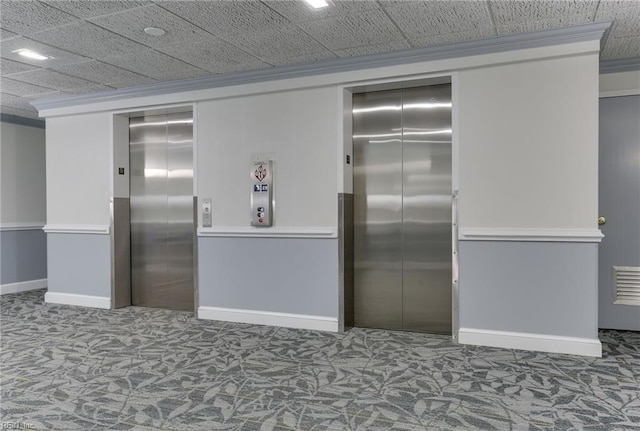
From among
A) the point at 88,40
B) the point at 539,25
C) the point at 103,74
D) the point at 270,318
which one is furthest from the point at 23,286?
the point at 539,25

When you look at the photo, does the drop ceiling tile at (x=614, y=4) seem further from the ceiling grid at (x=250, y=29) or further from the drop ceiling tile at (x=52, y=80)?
the drop ceiling tile at (x=52, y=80)

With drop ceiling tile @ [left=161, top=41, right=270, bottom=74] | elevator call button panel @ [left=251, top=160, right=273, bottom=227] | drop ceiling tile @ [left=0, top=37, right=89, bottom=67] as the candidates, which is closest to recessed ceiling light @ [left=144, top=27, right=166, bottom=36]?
drop ceiling tile @ [left=161, top=41, right=270, bottom=74]

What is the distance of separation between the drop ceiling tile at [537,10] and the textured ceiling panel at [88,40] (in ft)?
11.9

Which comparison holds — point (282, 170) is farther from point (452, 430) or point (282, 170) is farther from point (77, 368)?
point (452, 430)

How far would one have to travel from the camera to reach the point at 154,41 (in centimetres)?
490

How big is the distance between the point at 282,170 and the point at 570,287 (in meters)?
3.47

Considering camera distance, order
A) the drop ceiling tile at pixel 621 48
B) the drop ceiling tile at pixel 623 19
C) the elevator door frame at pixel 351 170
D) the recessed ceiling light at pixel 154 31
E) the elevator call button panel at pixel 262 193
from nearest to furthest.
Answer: the drop ceiling tile at pixel 623 19 < the recessed ceiling light at pixel 154 31 < the drop ceiling tile at pixel 621 48 < the elevator door frame at pixel 351 170 < the elevator call button panel at pixel 262 193

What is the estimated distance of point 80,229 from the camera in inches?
287

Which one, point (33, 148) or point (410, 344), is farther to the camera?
point (33, 148)

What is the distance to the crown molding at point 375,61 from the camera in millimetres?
4613

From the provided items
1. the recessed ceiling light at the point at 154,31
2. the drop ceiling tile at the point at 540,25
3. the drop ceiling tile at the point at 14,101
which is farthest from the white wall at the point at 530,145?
the drop ceiling tile at the point at 14,101

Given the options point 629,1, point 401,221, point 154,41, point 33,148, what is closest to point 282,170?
point 401,221

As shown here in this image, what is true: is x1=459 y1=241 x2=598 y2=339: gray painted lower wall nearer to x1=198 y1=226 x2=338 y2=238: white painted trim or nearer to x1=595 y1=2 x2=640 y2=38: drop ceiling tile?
x1=198 y1=226 x2=338 y2=238: white painted trim

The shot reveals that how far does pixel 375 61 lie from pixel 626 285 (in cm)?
398
